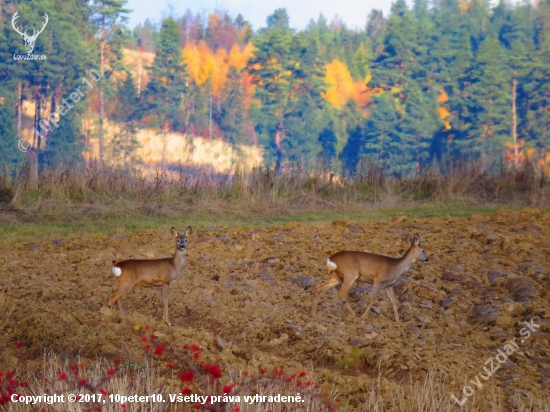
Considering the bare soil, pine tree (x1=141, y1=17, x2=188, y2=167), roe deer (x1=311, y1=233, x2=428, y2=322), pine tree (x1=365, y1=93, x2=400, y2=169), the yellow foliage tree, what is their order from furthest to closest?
the yellow foliage tree → pine tree (x1=141, y1=17, x2=188, y2=167) → pine tree (x1=365, y1=93, x2=400, y2=169) → roe deer (x1=311, y1=233, x2=428, y2=322) → the bare soil

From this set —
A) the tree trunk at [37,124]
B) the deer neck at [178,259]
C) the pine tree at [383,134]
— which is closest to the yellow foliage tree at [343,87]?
the pine tree at [383,134]

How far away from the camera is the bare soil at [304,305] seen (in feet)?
23.1

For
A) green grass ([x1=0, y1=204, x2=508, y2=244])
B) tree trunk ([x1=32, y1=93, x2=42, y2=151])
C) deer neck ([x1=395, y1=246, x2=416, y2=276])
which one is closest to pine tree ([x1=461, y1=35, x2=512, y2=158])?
tree trunk ([x1=32, y1=93, x2=42, y2=151])

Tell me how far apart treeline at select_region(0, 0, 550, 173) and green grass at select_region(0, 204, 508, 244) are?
32703 mm

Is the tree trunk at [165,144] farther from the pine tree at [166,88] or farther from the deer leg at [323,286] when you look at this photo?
the deer leg at [323,286]

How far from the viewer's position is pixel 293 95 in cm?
6253

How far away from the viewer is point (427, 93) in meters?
64.0

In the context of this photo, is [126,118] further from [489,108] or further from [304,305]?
[304,305]

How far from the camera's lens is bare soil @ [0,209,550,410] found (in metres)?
7.04

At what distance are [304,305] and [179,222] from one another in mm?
7428

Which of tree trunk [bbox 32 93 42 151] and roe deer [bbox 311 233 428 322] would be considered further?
tree trunk [bbox 32 93 42 151]

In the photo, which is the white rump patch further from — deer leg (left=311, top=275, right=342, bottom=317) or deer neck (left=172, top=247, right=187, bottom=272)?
deer neck (left=172, top=247, right=187, bottom=272)

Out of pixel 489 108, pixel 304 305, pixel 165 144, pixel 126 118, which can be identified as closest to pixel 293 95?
pixel 165 144

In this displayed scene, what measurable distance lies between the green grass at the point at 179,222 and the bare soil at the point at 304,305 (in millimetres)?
1886
